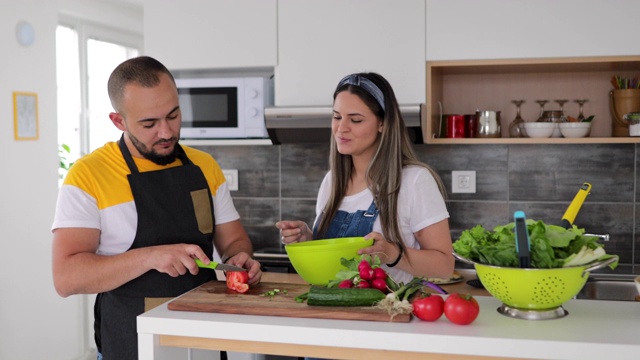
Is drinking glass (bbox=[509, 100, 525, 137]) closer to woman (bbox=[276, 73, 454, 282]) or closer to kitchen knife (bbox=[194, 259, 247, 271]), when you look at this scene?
woman (bbox=[276, 73, 454, 282])

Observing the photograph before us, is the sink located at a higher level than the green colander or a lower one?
lower

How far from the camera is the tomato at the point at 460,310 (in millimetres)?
1450

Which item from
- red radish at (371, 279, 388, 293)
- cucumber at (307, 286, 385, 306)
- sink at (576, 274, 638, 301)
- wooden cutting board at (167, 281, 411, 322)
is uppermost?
red radish at (371, 279, 388, 293)

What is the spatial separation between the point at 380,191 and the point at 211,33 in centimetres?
161

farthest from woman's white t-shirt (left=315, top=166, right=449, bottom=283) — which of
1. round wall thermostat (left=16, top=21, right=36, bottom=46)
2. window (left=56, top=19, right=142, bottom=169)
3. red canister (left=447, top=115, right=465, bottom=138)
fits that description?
window (left=56, top=19, right=142, bottom=169)

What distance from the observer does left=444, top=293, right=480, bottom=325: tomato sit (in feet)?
4.76

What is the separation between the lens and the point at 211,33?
3320 millimetres

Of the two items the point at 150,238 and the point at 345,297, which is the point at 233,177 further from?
the point at 345,297

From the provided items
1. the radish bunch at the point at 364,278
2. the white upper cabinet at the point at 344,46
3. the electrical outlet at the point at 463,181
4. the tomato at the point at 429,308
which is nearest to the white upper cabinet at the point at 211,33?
the white upper cabinet at the point at 344,46

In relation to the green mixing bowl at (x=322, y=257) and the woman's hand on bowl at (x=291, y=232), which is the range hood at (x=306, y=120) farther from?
the green mixing bowl at (x=322, y=257)

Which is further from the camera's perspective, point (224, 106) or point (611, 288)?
point (224, 106)

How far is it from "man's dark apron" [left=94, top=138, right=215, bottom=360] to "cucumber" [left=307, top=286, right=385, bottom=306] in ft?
1.73

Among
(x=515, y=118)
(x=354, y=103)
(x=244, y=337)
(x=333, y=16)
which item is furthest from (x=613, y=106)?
(x=244, y=337)

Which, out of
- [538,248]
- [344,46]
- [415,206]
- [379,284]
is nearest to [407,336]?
[379,284]
